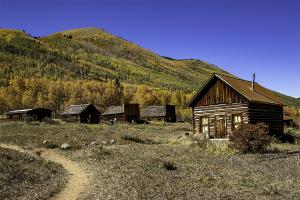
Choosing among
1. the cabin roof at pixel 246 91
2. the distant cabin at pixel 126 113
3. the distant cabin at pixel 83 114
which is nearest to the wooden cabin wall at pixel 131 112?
the distant cabin at pixel 126 113

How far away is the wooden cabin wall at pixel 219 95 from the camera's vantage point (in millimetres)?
41062

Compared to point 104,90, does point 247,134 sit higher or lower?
lower

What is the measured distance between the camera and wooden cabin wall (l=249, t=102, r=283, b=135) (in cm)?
4056

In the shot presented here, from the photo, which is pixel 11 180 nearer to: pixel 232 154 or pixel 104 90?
pixel 232 154

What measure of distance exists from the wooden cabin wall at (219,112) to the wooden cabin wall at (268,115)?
76 centimetres

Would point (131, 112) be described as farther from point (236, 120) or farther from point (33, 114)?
point (236, 120)

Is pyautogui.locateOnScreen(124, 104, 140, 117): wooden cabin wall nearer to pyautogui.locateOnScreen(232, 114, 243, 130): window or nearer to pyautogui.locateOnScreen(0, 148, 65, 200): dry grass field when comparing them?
pyautogui.locateOnScreen(232, 114, 243, 130): window

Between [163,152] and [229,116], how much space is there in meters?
13.0

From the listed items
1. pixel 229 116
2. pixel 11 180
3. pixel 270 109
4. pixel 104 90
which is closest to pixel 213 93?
pixel 229 116

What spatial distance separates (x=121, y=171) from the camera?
21.8 meters

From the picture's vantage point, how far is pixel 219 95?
42.4m

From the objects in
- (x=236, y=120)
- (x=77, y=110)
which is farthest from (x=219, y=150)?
(x=77, y=110)

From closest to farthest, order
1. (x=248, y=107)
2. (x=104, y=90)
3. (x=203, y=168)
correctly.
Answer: (x=203, y=168), (x=248, y=107), (x=104, y=90)

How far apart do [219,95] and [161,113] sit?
2472 inches
